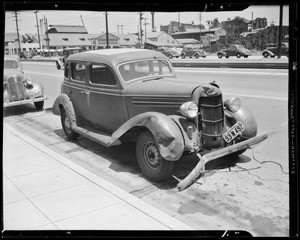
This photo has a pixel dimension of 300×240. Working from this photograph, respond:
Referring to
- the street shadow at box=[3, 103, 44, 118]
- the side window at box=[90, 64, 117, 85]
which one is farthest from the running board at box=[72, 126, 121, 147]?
the street shadow at box=[3, 103, 44, 118]

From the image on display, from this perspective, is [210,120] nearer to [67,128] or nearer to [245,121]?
[245,121]

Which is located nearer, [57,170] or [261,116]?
[57,170]

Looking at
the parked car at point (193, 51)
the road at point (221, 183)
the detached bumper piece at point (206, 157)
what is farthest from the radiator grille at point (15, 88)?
the detached bumper piece at point (206, 157)

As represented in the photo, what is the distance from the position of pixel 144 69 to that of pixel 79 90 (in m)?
1.42

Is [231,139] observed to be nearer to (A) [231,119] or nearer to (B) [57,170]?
(A) [231,119]

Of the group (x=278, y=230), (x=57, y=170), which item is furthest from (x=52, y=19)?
(x=278, y=230)

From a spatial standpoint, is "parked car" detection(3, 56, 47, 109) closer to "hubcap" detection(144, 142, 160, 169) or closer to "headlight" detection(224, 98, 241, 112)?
"hubcap" detection(144, 142, 160, 169)

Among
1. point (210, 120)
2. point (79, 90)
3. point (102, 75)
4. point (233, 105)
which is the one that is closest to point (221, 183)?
point (210, 120)

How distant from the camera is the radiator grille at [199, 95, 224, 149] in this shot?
4.20 meters

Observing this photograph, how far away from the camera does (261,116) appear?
715 cm

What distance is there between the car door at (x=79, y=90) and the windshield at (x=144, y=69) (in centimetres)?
98

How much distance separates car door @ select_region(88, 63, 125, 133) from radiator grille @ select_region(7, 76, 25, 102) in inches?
150

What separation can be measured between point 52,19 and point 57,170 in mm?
2259

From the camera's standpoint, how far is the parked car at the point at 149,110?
409cm
